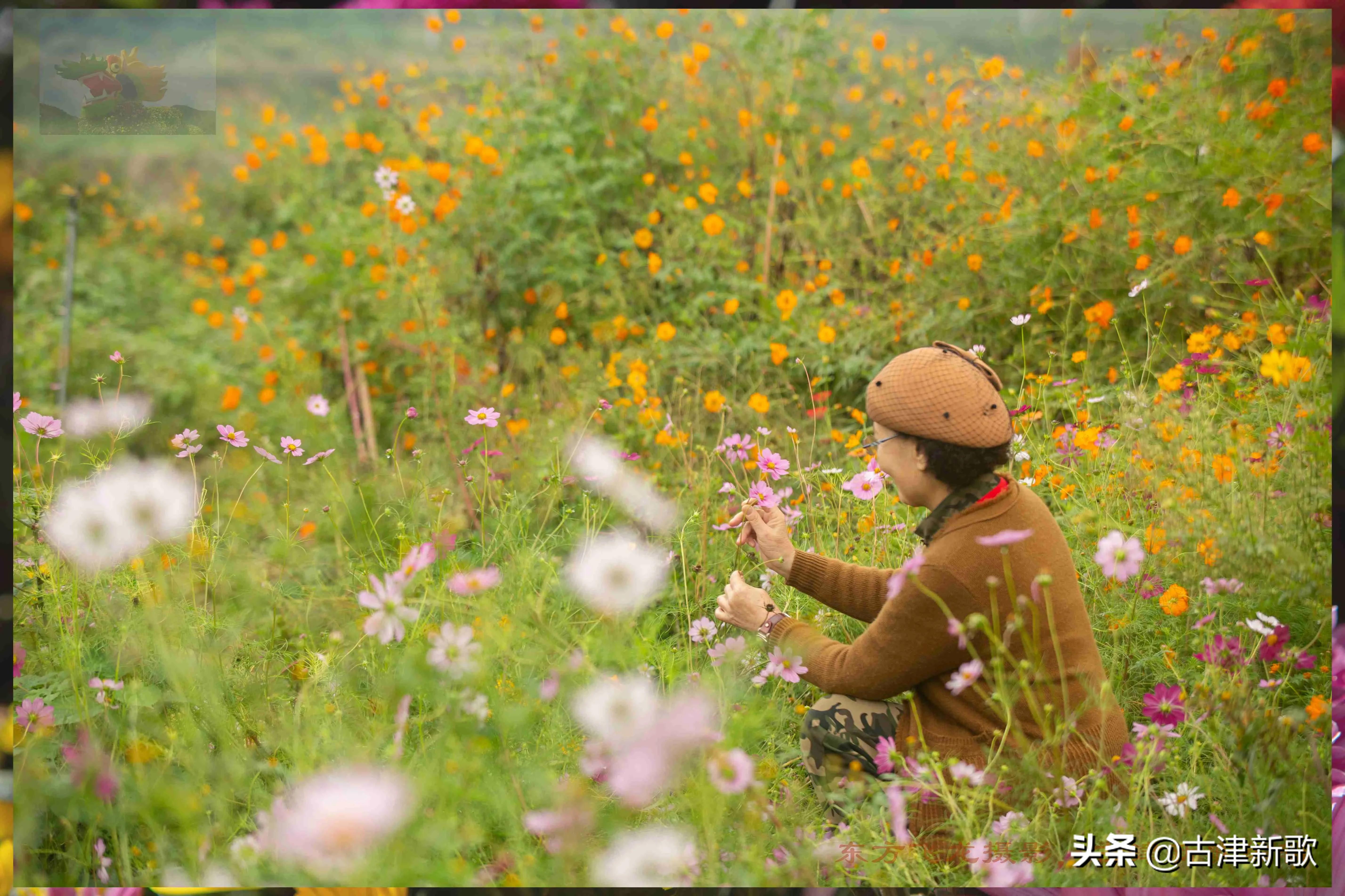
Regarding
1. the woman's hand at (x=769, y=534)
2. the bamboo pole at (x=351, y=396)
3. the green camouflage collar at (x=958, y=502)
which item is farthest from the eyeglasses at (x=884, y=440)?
the bamboo pole at (x=351, y=396)

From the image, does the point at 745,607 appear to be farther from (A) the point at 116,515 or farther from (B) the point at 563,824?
(A) the point at 116,515

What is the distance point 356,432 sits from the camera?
256 centimetres

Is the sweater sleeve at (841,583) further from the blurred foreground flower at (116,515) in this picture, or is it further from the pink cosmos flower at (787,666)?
the blurred foreground flower at (116,515)

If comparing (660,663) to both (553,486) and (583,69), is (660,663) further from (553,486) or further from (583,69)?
(583,69)

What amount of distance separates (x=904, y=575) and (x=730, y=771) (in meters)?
0.33

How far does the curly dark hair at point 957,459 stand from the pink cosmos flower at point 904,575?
11 centimetres

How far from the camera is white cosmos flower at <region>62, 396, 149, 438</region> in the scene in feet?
5.29

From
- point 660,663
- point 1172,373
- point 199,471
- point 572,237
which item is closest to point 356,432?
point 199,471

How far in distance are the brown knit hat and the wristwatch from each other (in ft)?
1.07

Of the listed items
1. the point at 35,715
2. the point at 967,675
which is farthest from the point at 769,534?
the point at 35,715

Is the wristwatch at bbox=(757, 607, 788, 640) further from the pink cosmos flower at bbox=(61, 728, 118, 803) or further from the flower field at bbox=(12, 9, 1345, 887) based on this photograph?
the pink cosmos flower at bbox=(61, 728, 118, 803)

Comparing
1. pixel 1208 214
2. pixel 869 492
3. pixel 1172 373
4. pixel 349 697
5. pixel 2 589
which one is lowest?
pixel 349 697

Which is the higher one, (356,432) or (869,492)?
(869,492)

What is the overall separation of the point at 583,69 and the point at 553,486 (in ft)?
5.55
